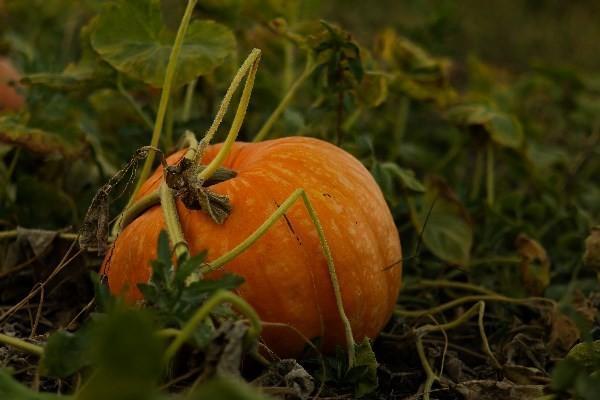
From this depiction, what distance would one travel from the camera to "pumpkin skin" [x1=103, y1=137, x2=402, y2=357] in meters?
1.63

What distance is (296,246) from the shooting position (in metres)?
1.65

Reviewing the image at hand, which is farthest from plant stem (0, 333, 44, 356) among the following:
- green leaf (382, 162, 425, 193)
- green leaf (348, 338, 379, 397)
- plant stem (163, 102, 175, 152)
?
green leaf (382, 162, 425, 193)

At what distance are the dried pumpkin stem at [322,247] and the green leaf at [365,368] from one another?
0.06ft

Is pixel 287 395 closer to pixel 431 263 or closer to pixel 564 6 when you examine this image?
pixel 431 263

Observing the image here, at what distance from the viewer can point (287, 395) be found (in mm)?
1559

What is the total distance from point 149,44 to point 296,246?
0.69 meters

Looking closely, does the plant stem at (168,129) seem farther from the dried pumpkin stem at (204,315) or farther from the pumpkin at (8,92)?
the pumpkin at (8,92)

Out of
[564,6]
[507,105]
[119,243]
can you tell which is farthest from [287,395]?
[564,6]

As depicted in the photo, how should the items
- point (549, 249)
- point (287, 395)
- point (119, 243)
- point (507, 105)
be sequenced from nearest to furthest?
point (287, 395) < point (119, 243) < point (549, 249) < point (507, 105)

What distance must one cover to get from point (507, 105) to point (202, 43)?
5.79 ft

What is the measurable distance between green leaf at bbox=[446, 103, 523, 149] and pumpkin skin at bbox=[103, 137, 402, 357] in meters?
0.88

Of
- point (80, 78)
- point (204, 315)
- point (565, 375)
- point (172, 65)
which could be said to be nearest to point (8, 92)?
point (80, 78)

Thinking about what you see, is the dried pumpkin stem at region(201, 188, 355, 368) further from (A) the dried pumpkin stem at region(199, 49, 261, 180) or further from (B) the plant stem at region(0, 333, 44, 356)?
(B) the plant stem at region(0, 333, 44, 356)

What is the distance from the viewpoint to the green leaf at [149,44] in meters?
2.01
